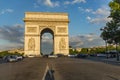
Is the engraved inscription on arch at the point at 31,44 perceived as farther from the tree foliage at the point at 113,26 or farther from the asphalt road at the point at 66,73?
the asphalt road at the point at 66,73

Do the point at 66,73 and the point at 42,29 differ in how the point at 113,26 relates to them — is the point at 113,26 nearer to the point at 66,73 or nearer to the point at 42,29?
the point at 66,73

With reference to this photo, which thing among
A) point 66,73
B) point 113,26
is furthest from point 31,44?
point 66,73

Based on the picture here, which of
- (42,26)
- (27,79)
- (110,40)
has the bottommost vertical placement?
(27,79)

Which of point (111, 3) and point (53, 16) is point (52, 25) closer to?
point (53, 16)

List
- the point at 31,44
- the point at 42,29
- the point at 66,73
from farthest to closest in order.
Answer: the point at 42,29
the point at 31,44
the point at 66,73

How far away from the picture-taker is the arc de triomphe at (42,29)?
3713 inches

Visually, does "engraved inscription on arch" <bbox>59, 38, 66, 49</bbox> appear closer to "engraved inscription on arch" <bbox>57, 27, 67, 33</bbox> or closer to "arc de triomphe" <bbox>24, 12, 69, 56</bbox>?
"arc de triomphe" <bbox>24, 12, 69, 56</bbox>

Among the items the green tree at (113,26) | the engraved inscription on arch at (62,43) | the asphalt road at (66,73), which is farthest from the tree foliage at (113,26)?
the engraved inscription on arch at (62,43)

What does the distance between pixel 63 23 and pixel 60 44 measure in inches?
258

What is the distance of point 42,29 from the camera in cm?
9619

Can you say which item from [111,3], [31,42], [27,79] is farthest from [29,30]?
[27,79]

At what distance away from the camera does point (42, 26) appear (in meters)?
96.0

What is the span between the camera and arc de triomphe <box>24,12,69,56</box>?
94.3 metres

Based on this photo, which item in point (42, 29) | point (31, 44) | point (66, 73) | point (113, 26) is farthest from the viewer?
point (42, 29)
